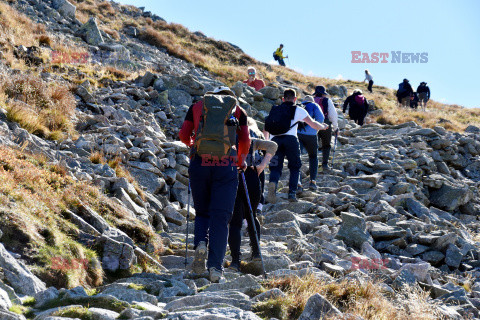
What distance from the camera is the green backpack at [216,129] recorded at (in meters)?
5.72

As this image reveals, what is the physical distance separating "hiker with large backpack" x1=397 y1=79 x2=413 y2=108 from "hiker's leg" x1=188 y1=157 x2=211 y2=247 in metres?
25.0

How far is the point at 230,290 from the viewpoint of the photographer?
16.5 ft

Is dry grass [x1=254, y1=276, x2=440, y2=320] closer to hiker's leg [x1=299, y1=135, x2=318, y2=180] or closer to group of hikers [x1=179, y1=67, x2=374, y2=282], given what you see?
group of hikers [x1=179, y1=67, x2=374, y2=282]

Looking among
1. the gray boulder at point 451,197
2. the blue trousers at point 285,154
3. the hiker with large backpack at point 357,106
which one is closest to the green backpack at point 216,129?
the blue trousers at point 285,154

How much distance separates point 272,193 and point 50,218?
5.66 metres

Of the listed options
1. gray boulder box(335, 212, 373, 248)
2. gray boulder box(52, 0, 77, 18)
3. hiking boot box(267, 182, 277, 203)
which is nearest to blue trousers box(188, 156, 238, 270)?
gray boulder box(335, 212, 373, 248)

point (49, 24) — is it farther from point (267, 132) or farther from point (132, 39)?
point (267, 132)

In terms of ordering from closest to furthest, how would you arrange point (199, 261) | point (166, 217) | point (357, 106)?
point (199, 261) → point (166, 217) → point (357, 106)

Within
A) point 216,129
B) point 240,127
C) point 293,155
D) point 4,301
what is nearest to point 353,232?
point 293,155

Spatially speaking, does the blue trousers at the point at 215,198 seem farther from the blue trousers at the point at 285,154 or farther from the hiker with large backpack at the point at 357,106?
the hiker with large backpack at the point at 357,106

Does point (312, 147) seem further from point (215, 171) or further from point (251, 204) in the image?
point (215, 171)

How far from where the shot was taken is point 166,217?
31.1 feet

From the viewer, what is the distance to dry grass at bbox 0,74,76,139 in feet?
31.1

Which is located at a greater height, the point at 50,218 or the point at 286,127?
the point at 286,127
